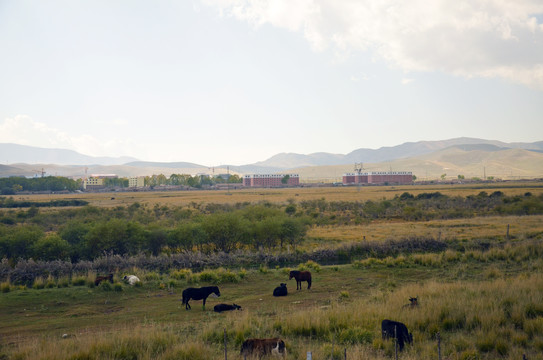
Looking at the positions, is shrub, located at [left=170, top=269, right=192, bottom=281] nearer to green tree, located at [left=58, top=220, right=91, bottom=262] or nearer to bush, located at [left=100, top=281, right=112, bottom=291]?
bush, located at [left=100, top=281, right=112, bottom=291]

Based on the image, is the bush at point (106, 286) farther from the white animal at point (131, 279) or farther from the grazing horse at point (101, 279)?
the white animal at point (131, 279)

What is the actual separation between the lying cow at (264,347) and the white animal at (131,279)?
1048cm

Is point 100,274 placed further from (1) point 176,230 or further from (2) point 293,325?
(2) point 293,325

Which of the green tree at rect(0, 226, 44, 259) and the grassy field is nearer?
the green tree at rect(0, 226, 44, 259)

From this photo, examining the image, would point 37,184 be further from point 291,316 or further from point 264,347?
point 264,347

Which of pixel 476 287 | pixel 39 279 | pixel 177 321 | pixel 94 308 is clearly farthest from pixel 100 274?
pixel 476 287

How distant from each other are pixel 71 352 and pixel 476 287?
12.8 m

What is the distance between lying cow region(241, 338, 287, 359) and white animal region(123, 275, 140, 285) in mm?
10479

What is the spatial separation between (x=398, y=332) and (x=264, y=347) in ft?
10.9

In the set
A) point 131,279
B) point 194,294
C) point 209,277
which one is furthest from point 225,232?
point 194,294

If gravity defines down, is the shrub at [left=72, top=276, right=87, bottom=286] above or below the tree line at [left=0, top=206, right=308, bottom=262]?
below

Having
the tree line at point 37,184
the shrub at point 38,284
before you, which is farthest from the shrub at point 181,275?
the tree line at point 37,184

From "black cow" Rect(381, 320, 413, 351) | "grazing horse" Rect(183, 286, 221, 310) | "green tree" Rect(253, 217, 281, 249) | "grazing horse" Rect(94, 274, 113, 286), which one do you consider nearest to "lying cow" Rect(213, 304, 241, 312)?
"grazing horse" Rect(183, 286, 221, 310)

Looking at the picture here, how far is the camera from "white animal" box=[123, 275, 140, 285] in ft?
56.7
